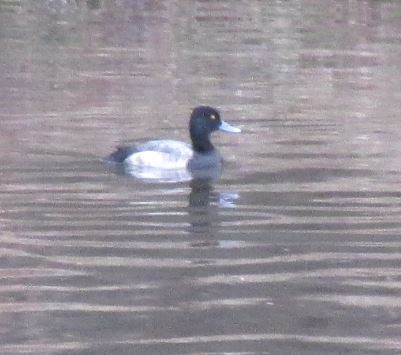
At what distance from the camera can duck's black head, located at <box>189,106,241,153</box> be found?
1670cm

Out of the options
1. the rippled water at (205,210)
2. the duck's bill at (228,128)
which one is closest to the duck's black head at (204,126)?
the duck's bill at (228,128)

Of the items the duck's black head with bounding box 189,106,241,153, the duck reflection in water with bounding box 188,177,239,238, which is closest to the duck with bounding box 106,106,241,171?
the duck's black head with bounding box 189,106,241,153

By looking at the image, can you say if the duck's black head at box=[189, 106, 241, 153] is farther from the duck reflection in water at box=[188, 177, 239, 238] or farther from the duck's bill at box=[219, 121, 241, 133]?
the duck reflection in water at box=[188, 177, 239, 238]

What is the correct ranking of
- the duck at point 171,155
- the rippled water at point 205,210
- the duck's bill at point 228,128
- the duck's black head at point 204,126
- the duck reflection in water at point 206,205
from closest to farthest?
1. the rippled water at point 205,210
2. the duck reflection in water at point 206,205
3. the duck at point 171,155
4. the duck's black head at point 204,126
5. the duck's bill at point 228,128

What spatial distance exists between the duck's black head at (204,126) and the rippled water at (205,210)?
304mm

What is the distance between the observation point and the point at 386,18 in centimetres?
3788

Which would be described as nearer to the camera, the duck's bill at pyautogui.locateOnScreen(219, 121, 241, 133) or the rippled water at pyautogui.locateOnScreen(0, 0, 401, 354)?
the rippled water at pyautogui.locateOnScreen(0, 0, 401, 354)

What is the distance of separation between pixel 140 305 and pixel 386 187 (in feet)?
16.7

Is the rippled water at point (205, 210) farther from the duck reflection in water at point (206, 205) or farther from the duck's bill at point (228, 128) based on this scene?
the duck's bill at point (228, 128)

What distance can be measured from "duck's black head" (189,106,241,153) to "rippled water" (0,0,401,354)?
0.30 metres

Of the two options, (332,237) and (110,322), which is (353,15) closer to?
(332,237)

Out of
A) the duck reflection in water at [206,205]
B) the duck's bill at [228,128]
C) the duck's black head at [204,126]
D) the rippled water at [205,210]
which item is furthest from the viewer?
the duck's bill at [228,128]

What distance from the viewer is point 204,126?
1695 centimetres

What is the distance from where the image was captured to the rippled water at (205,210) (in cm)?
877
